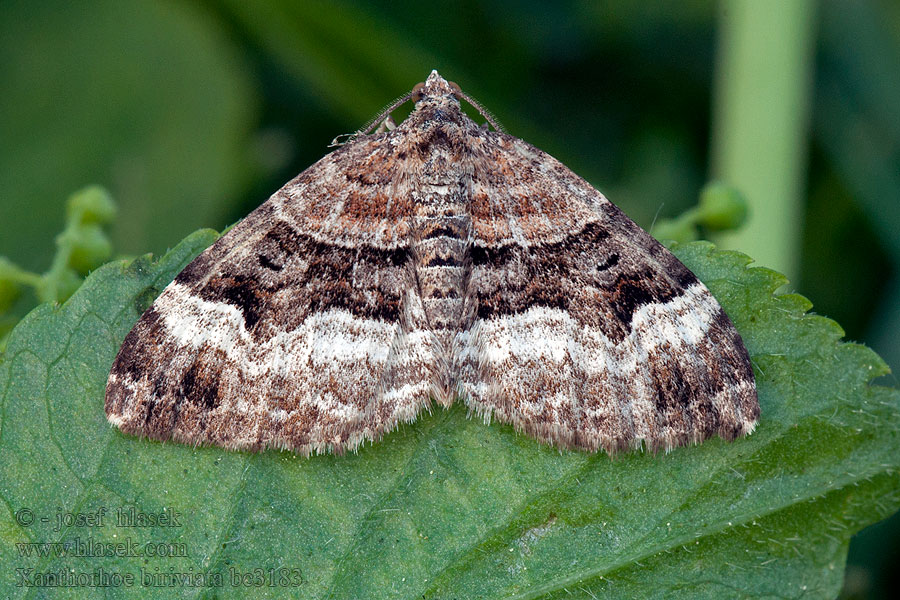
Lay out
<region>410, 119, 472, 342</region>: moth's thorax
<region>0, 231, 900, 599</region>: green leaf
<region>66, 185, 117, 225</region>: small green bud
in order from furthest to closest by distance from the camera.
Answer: <region>66, 185, 117, 225</region>: small green bud
<region>410, 119, 472, 342</region>: moth's thorax
<region>0, 231, 900, 599</region>: green leaf

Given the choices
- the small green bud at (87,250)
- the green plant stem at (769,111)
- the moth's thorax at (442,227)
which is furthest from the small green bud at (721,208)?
the small green bud at (87,250)

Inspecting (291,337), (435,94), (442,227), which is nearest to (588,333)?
(442,227)

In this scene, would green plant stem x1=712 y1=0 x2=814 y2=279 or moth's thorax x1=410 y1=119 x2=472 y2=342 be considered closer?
moth's thorax x1=410 y1=119 x2=472 y2=342

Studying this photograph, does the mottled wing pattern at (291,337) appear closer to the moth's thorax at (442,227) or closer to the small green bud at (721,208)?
the moth's thorax at (442,227)

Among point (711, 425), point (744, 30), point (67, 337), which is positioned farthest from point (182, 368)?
point (744, 30)

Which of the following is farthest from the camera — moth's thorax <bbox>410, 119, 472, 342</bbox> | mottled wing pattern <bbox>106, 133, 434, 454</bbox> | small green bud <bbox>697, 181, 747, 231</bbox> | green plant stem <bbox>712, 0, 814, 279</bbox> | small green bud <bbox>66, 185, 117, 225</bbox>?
green plant stem <bbox>712, 0, 814, 279</bbox>

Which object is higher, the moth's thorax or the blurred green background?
the blurred green background

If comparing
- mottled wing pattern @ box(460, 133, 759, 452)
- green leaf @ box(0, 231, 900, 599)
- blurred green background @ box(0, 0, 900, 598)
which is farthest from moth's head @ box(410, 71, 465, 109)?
green leaf @ box(0, 231, 900, 599)

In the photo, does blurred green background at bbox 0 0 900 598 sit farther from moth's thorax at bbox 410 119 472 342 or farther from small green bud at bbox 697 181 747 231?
moth's thorax at bbox 410 119 472 342
